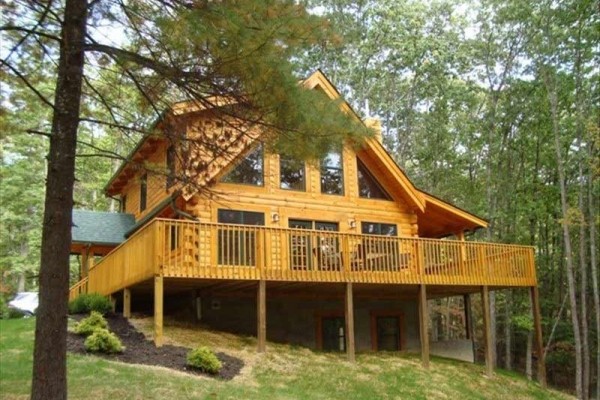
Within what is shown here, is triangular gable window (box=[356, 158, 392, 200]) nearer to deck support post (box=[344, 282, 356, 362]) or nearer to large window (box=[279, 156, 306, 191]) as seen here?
large window (box=[279, 156, 306, 191])

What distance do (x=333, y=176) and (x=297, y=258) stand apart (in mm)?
3923

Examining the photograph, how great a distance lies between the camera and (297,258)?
43.3 ft

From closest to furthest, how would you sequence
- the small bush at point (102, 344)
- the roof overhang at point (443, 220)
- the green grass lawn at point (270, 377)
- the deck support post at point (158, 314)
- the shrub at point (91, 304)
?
the green grass lawn at point (270, 377)
the small bush at point (102, 344)
the deck support post at point (158, 314)
the shrub at point (91, 304)
the roof overhang at point (443, 220)

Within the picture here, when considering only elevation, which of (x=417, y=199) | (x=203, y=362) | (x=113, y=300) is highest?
(x=417, y=199)

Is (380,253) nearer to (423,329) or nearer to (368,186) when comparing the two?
(423,329)

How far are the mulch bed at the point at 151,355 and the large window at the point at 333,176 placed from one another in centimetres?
624

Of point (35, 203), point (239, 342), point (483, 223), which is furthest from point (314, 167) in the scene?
point (35, 203)

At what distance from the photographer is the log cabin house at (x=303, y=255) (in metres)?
12.3

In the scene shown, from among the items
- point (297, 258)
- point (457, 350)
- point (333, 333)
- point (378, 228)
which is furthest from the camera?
point (457, 350)

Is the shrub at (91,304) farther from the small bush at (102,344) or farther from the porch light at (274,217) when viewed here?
the porch light at (274,217)

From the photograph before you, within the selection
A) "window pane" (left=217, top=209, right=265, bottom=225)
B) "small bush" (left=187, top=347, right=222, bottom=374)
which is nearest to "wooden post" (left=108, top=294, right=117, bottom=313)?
"window pane" (left=217, top=209, right=265, bottom=225)

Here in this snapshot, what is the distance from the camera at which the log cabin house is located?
12.3 meters

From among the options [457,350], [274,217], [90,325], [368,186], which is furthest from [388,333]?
[90,325]

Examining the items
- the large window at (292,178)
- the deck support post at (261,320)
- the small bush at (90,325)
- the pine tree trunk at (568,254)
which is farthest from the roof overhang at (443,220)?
the small bush at (90,325)
